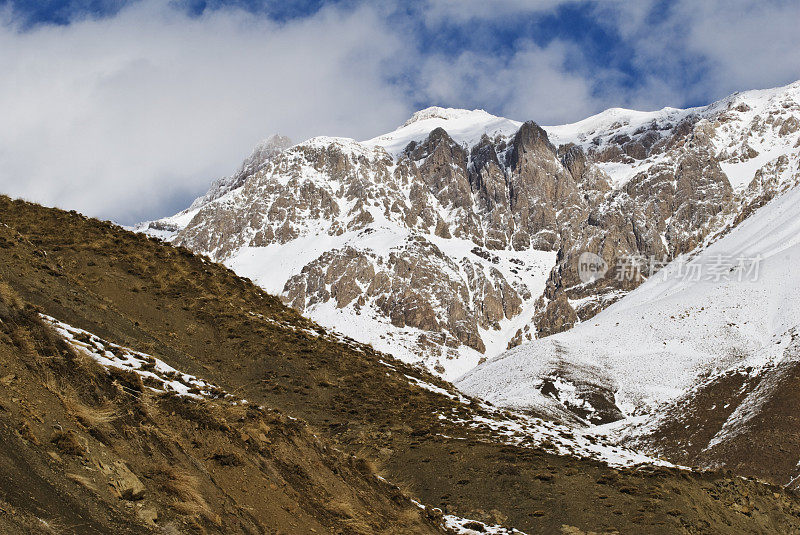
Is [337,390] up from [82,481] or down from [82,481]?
down

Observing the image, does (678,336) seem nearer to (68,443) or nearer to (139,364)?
(139,364)

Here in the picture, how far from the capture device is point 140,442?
396 inches

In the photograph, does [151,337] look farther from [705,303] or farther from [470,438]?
[705,303]

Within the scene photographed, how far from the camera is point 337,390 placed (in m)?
22.8

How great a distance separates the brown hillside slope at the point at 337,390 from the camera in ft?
57.2

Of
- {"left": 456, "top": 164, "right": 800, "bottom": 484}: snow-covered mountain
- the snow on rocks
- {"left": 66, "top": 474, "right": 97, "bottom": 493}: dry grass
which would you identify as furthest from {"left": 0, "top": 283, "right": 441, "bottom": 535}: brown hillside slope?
{"left": 456, "top": 164, "right": 800, "bottom": 484}: snow-covered mountain

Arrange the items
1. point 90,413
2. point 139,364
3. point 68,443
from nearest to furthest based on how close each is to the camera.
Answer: point 68,443
point 90,413
point 139,364

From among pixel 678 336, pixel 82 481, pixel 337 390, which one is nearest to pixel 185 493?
pixel 82 481

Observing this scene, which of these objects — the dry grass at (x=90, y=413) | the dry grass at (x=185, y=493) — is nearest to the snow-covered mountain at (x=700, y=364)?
the dry grass at (x=185, y=493)

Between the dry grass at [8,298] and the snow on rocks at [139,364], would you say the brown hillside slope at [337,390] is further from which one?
the dry grass at [8,298]

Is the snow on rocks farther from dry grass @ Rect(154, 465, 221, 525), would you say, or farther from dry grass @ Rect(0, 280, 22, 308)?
dry grass @ Rect(154, 465, 221, 525)

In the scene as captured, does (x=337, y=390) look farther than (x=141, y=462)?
Yes

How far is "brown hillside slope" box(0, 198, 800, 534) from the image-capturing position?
17.4 metres

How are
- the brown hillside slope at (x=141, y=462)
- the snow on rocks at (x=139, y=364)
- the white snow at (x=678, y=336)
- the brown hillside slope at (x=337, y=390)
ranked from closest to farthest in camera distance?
1. the brown hillside slope at (x=141, y=462)
2. the snow on rocks at (x=139, y=364)
3. the brown hillside slope at (x=337, y=390)
4. the white snow at (x=678, y=336)
